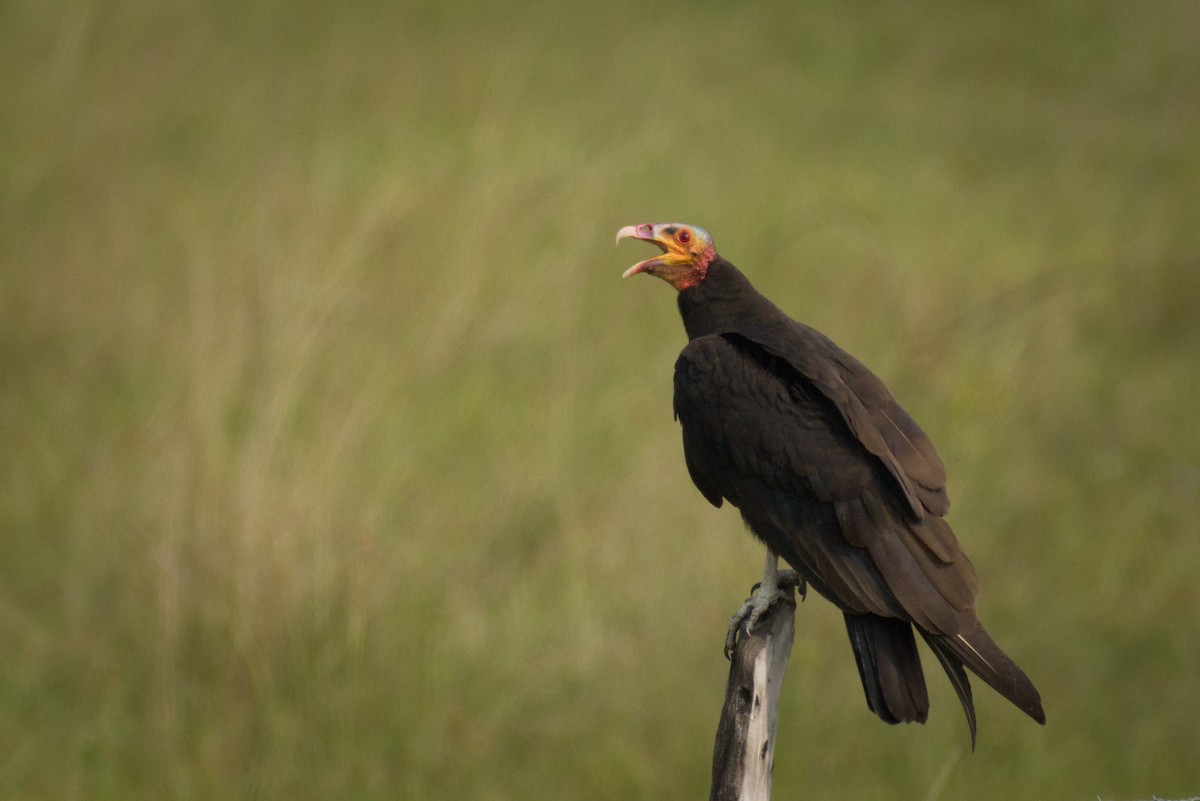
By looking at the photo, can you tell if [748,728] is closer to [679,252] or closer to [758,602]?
[758,602]

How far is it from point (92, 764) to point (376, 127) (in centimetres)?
494

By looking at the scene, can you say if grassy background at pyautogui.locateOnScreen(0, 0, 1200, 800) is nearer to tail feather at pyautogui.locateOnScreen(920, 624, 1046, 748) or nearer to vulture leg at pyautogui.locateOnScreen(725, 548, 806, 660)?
vulture leg at pyautogui.locateOnScreen(725, 548, 806, 660)

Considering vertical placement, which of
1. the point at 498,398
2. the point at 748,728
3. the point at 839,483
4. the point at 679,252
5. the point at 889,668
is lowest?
the point at 748,728

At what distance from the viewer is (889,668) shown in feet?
9.25

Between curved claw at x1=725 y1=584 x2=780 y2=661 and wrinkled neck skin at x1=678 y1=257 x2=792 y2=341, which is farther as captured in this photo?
wrinkled neck skin at x1=678 y1=257 x2=792 y2=341

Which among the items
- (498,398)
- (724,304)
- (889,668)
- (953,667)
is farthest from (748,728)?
(498,398)

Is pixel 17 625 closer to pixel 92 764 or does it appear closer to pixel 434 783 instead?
pixel 92 764

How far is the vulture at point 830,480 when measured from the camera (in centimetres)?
283

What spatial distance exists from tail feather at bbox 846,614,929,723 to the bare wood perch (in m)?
0.19

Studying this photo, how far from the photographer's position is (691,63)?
12109 millimetres

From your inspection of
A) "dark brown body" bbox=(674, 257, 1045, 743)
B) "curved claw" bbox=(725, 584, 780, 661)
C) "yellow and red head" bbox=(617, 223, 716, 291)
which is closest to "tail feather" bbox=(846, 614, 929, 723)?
"dark brown body" bbox=(674, 257, 1045, 743)

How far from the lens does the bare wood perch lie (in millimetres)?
2736

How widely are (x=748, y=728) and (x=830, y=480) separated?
0.69m

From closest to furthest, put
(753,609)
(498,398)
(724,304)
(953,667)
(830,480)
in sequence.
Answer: (953,667)
(753,609)
(830,480)
(724,304)
(498,398)
